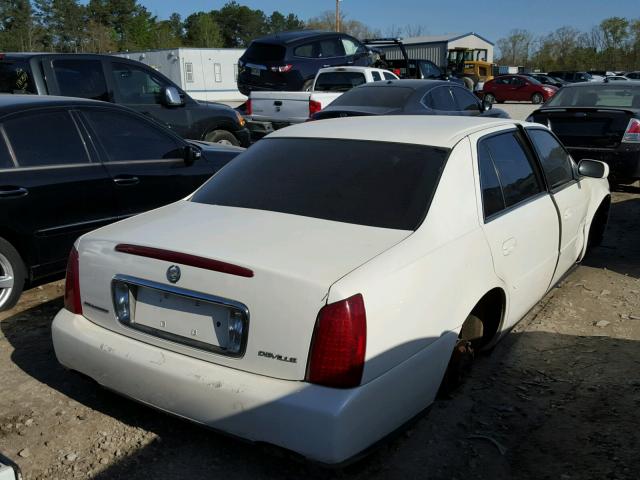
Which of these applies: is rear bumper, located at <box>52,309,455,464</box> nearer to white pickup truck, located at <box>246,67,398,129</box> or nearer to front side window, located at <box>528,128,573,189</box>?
front side window, located at <box>528,128,573,189</box>

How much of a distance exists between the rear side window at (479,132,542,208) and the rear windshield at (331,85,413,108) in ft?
17.2

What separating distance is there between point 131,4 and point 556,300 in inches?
3296

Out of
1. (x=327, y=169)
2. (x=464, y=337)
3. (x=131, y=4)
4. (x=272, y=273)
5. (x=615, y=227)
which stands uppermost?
(x=131, y=4)

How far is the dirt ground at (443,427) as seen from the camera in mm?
2816

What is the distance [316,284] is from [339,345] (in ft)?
0.81

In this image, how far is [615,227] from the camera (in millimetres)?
7148

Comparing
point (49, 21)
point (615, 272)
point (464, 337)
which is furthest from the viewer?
point (49, 21)

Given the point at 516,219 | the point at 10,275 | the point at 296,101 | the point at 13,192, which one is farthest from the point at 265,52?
the point at 516,219

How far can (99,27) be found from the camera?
213ft

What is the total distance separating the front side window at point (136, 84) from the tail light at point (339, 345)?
21.8 feet

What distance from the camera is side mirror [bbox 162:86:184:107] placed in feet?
27.5

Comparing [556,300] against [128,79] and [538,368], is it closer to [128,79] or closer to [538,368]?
[538,368]

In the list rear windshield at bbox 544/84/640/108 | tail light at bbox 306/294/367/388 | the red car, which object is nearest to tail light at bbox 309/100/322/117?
rear windshield at bbox 544/84/640/108

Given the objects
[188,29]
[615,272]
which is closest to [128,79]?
[615,272]
